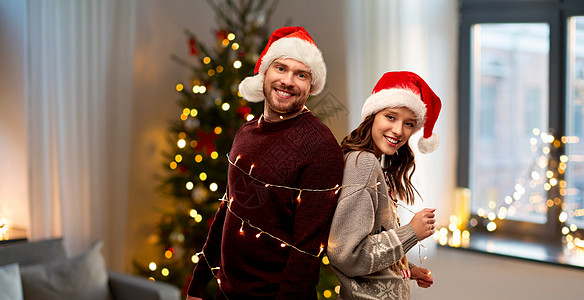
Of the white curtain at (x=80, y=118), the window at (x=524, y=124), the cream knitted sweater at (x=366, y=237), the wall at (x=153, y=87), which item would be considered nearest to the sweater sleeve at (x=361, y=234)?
the cream knitted sweater at (x=366, y=237)

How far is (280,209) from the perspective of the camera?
1294 millimetres

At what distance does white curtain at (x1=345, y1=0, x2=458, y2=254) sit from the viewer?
228 cm

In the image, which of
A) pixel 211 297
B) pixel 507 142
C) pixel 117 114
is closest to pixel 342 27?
pixel 507 142

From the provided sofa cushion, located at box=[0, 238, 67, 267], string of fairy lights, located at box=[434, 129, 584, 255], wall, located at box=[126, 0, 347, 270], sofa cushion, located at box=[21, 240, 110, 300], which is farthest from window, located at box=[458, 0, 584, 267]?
sofa cushion, located at box=[0, 238, 67, 267]

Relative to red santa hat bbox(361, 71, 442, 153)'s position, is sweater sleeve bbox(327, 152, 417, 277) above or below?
below

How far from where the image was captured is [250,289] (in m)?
1.32

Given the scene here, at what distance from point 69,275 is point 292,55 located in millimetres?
1667

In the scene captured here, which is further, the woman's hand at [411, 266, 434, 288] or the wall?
the wall

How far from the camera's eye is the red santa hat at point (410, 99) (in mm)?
1229

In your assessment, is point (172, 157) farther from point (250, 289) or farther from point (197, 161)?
point (250, 289)

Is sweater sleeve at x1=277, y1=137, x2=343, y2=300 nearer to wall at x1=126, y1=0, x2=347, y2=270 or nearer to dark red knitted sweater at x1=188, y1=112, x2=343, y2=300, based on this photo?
dark red knitted sweater at x1=188, y1=112, x2=343, y2=300

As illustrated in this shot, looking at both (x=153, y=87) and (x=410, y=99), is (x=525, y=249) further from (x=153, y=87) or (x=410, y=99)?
(x=153, y=87)

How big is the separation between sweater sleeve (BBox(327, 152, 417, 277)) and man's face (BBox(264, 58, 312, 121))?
0.71 feet

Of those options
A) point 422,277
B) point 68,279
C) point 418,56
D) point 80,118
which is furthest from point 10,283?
point 418,56
